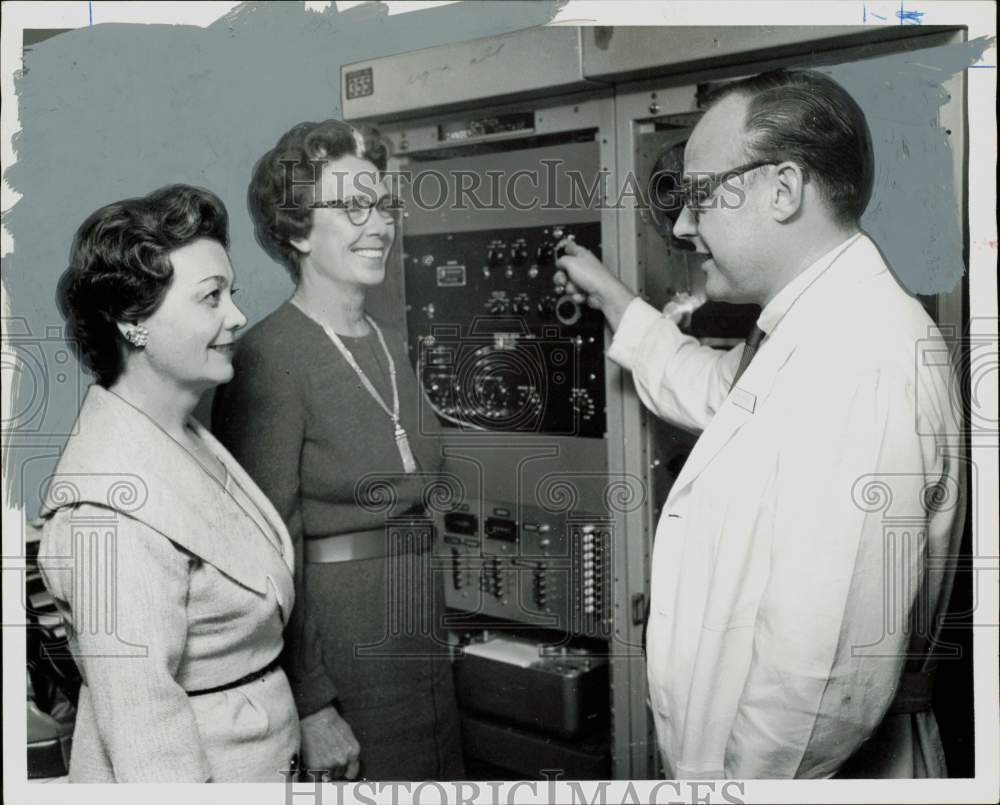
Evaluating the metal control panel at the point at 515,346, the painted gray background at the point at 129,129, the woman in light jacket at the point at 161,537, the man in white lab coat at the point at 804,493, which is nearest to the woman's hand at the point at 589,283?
the metal control panel at the point at 515,346

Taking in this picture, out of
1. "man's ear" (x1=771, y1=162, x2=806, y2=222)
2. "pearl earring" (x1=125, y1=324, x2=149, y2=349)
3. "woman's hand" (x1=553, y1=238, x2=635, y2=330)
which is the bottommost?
"pearl earring" (x1=125, y1=324, x2=149, y2=349)

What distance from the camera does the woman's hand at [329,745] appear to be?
2.05 metres

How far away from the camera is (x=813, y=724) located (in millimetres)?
1773

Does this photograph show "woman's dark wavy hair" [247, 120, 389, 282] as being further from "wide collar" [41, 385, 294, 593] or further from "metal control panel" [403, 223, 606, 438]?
"wide collar" [41, 385, 294, 593]

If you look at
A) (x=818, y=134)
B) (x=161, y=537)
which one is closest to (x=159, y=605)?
(x=161, y=537)

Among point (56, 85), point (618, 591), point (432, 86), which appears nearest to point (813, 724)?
point (618, 591)

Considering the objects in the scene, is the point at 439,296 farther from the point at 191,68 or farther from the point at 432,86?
the point at 191,68

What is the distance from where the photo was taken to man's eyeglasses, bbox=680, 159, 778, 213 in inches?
73.2

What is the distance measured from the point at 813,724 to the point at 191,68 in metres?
1.70

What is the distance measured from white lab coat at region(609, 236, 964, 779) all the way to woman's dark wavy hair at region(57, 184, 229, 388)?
102 cm

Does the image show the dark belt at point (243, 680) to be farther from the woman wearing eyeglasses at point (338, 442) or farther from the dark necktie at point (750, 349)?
the dark necktie at point (750, 349)

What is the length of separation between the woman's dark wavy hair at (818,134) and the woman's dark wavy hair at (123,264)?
1028 mm

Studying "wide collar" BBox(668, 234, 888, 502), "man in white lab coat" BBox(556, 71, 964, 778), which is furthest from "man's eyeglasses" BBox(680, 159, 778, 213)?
"wide collar" BBox(668, 234, 888, 502)

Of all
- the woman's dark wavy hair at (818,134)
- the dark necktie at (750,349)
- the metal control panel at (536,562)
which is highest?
the woman's dark wavy hair at (818,134)
